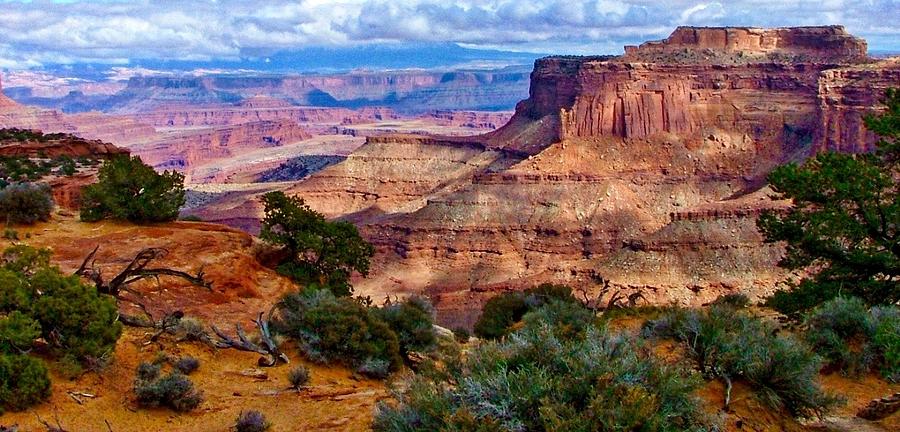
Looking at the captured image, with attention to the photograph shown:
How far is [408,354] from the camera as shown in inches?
782

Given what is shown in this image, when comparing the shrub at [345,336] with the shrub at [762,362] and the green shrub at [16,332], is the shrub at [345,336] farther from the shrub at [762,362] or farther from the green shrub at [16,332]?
the shrub at [762,362]

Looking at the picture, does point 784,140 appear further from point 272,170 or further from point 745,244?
point 272,170

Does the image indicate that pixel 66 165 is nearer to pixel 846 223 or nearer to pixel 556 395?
pixel 846 223

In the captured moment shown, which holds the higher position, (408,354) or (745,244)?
(408,354)

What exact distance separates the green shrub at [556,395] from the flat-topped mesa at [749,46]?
256 ft

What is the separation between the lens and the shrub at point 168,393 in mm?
14039

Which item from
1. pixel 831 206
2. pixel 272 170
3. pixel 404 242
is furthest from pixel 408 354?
pixel 272 170

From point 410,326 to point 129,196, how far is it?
1393 cm

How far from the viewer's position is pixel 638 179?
7400 centimetres

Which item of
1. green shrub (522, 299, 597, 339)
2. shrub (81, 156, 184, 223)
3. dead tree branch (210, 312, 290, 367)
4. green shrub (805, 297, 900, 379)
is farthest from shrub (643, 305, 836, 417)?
shrub (81, 156, 184, 223)

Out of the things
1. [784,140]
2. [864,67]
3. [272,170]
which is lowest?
[272,170]

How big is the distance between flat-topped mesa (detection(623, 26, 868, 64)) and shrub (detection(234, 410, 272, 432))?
77027 mm

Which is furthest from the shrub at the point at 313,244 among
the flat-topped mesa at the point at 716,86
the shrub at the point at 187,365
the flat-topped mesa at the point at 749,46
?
the flat-topped mesa at the point at 749,46

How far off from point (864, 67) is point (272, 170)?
110169 mm
